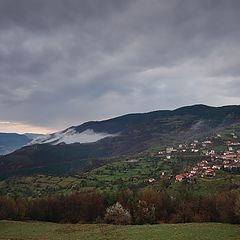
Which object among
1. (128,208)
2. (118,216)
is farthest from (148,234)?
(128,208)

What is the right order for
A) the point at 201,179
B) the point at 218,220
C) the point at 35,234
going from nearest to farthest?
the point at 35,234
the point at 218,220
the point at 201,179

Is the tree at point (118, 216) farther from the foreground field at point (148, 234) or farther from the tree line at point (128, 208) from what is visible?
the foreground field at point (148, 234)

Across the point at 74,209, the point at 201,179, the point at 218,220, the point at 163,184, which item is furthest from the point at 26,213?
the point at 201,179

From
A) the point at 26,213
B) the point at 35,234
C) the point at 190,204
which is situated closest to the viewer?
the point at 35,234

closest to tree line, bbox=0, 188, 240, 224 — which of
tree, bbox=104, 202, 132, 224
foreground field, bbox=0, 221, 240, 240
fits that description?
tree, bbox=104, 202, 132, 224

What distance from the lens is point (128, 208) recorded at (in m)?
86.8

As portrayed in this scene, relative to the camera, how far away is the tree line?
3114 inches

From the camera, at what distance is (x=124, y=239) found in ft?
157

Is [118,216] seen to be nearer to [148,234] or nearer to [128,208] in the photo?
[128,208]

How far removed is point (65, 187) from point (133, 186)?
41.9 meters

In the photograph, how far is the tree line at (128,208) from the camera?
3114 inches

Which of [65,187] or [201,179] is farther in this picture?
[65,187]

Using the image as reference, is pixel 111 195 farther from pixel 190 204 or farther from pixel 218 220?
pixel 218 220

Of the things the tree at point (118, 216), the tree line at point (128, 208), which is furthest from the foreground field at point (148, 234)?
the tree at point (118, 216)
